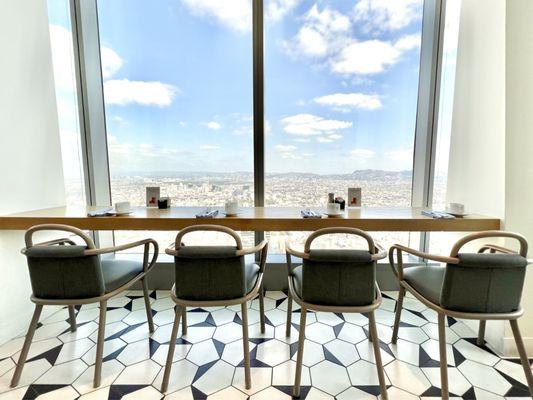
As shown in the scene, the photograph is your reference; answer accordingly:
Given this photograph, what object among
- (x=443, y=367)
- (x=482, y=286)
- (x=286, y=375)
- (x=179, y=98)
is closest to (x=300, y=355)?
(x=286, y=375)

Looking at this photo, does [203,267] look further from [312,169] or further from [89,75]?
[89,75]

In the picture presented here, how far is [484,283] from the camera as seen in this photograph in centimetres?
114

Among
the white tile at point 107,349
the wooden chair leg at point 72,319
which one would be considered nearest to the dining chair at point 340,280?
the white tile at point 107,349

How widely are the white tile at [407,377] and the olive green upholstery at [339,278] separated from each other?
52cm

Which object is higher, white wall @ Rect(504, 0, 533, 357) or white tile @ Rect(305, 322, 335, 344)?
white wall @ Rect(504, 0, 533, 357)

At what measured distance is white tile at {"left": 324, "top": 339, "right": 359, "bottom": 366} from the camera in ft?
5.00

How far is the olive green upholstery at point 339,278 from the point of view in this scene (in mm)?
1167

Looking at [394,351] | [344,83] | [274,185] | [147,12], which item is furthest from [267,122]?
[394,351]

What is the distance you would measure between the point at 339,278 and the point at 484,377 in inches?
40.0

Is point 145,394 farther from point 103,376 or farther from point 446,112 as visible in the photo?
point 446,112

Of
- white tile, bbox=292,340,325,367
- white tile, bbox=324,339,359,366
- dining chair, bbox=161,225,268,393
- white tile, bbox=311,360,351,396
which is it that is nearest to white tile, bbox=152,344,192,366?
dining chair, bbox=161,225,268,393

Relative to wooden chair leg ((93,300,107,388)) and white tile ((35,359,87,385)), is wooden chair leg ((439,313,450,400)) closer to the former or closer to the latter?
wooden chair leg ((93,300,107,388))

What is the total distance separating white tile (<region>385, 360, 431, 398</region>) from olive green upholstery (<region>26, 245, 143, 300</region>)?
1.58 meters

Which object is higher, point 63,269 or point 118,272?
point 63,269
